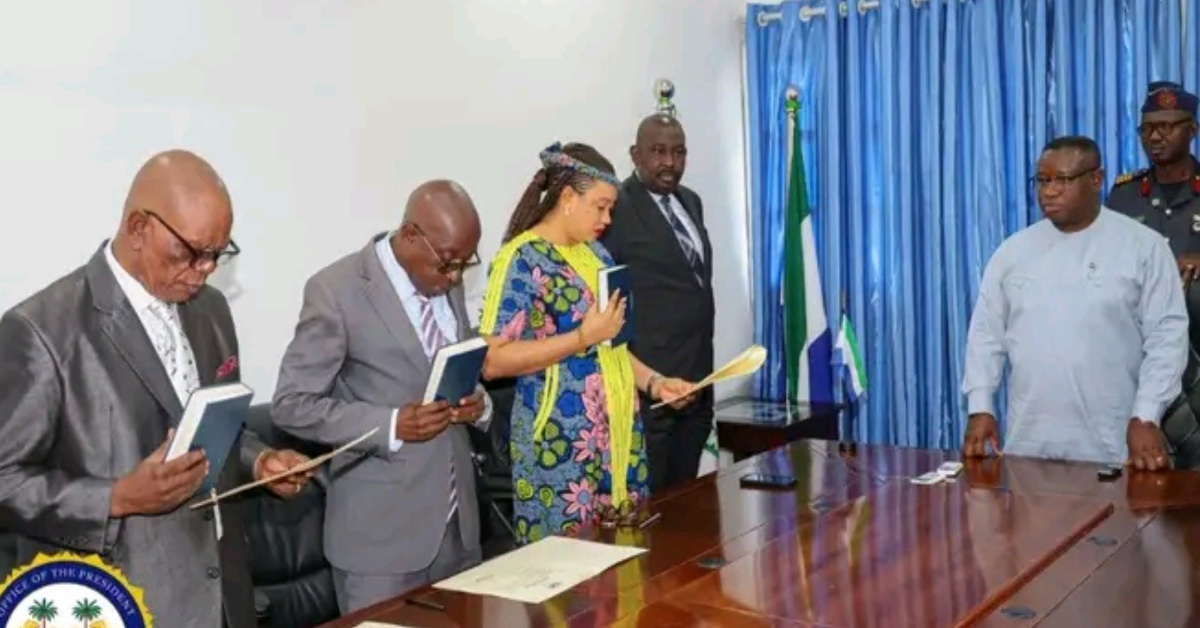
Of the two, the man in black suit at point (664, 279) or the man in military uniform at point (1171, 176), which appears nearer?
the man in military uniform at point (1171, 176)

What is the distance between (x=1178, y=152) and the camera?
3643 mm

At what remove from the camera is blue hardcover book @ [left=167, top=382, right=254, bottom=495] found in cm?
171

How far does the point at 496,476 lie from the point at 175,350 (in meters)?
1.77

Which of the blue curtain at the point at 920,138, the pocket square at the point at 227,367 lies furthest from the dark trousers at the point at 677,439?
the pocket square at the point at 227,367

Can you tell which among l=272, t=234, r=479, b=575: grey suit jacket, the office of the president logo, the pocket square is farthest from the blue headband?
the office of the president logo

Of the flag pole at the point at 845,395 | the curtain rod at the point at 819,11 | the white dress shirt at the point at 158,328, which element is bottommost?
the flag pole at the point at 845,395

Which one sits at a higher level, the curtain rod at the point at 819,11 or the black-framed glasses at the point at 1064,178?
the curtain rod at the point at 819,11

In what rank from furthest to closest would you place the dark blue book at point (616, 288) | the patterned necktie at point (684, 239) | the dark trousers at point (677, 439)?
the patterned necktie at point (684, 239), the dark trousers at point (677, 439), the dark blue book at point (616, 288)

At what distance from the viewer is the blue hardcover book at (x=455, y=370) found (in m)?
2.23

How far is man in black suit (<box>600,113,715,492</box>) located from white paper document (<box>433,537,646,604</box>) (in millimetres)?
1772

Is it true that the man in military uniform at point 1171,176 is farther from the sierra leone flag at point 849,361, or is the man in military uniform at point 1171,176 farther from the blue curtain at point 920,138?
the sierra leone flag at point 849,361

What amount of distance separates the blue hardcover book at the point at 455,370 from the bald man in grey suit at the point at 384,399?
33mm

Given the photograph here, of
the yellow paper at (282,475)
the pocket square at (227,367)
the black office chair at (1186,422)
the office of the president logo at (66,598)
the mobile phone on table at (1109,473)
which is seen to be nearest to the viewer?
the office of the president logo at (66,598)

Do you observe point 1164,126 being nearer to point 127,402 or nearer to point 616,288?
point 616,288
